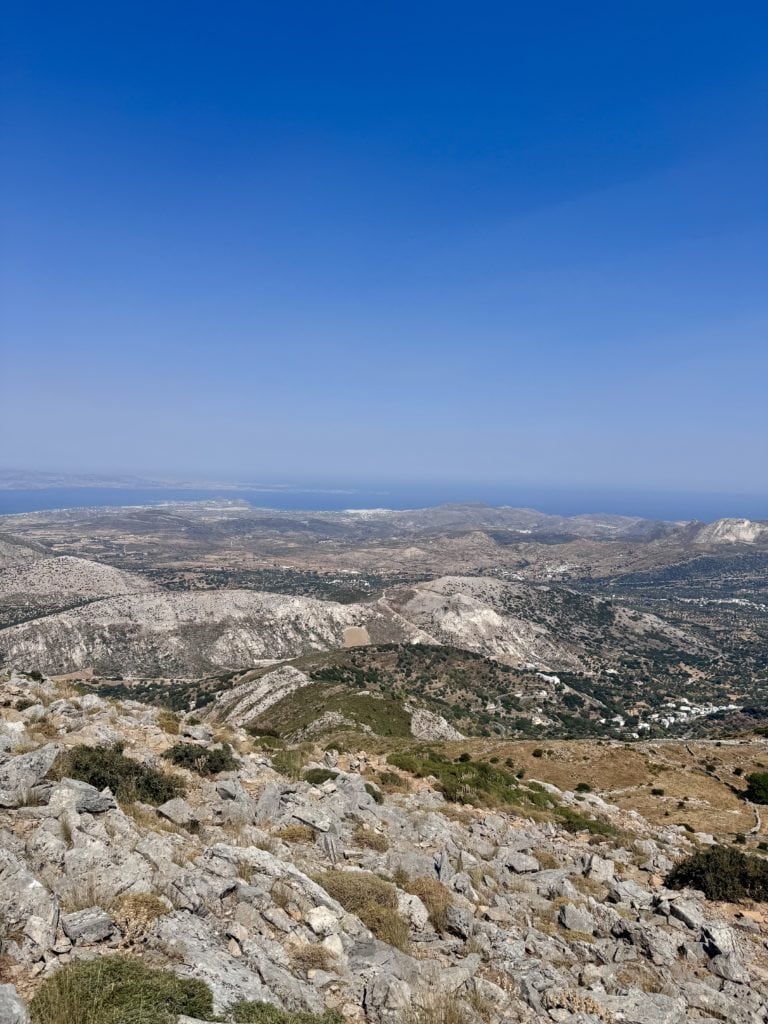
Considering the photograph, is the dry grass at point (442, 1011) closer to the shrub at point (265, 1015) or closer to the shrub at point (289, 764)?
the shrub at point (265, 1015)

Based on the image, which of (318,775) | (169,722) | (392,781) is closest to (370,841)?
(318,775)

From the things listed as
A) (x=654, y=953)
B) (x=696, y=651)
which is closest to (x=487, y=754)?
(x=654, y=953)

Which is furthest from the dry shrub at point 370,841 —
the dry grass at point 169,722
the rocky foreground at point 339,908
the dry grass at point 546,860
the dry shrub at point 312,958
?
the dry grass at point 169,722

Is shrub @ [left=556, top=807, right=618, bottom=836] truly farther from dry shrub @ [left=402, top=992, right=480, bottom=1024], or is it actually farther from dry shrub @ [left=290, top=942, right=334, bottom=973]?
dry shrub @ [left=290, top=942, right=334, bottom=973]

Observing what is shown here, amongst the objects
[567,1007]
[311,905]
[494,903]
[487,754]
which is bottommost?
[487,754]

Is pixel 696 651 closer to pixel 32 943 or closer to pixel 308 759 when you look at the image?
pixel 308 759

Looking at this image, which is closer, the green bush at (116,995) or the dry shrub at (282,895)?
the green bush at (116,995)
